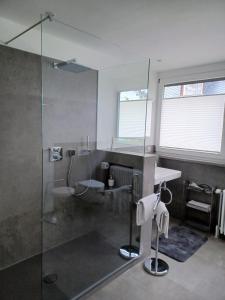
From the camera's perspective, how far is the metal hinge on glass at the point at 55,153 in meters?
2.40

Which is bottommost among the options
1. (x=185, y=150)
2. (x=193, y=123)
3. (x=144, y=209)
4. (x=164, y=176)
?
(x=144, y=209)

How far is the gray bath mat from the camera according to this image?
2.60m

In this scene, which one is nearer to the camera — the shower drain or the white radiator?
the shower drain

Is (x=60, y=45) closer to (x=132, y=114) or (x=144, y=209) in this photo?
(x=132, y=114)

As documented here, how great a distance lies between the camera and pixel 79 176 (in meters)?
2.63

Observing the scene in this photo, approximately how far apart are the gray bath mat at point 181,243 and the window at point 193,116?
4.05ft

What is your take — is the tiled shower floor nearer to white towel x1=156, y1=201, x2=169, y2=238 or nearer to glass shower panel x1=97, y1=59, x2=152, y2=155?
white towel x1=156, y1=201, x2=169, y2=238

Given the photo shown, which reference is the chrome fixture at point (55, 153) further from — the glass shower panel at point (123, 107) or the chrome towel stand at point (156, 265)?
the chrome towel stand at point (156, 265)

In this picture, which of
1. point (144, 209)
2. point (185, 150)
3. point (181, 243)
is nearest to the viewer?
point (144, 209)

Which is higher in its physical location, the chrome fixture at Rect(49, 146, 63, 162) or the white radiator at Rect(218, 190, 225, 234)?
the chrome fixture at Rect(49, 146, 63, 162)

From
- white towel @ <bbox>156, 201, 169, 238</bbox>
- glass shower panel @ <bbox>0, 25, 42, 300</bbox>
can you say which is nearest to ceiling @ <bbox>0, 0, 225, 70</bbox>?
glass shower panel @ <bbox>0, 25, 42, 300</bbox>

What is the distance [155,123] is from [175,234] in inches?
71.1

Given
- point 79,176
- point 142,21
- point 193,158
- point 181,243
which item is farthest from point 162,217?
point 142,21

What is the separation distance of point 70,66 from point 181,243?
8.57ft
